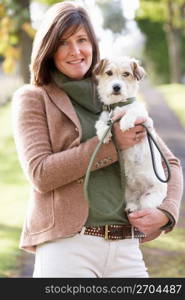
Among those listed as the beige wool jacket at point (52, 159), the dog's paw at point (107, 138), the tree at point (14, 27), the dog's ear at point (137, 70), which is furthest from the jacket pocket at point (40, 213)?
the tree at point (14, 27)

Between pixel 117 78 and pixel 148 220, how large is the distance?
622 mm

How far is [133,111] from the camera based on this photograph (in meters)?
2.45

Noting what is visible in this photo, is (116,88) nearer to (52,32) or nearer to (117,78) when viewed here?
(117,78)

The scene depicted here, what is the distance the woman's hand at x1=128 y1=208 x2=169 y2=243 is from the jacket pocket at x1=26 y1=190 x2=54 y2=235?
312 mm

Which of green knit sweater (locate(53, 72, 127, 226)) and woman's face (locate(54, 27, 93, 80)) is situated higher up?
woman's face (locate(54, 27, 93, 80))

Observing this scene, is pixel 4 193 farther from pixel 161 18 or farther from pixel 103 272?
pixel 161 18

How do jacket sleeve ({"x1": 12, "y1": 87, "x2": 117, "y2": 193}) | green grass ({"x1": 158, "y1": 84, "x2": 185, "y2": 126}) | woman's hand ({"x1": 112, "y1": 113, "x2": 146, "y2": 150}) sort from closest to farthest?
jacket sleeve ({"x1": 12, "y1": 87, "x2": 117, "y2": 193}) < woman's hand ({"x1": 112, "y1": 113, "x2": 146, "y2": 150}) < green grass ({"x1": 158, "y1": 84, "x2": 185, "y2": 126})

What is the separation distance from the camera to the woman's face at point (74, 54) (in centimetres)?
238

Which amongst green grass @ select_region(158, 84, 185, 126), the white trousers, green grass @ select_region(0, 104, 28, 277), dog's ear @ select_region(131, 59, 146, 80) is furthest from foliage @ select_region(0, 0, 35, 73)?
the white trousers

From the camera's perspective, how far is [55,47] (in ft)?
7.73

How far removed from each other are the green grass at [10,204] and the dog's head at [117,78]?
9.86 ft

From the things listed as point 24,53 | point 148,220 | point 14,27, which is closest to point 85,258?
point 148,220

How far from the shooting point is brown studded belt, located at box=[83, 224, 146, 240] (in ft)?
7.48

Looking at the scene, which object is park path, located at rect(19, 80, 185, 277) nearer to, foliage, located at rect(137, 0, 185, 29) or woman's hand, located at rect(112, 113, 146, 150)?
woman's hand, located at rect(112, 113, 146, 150)
